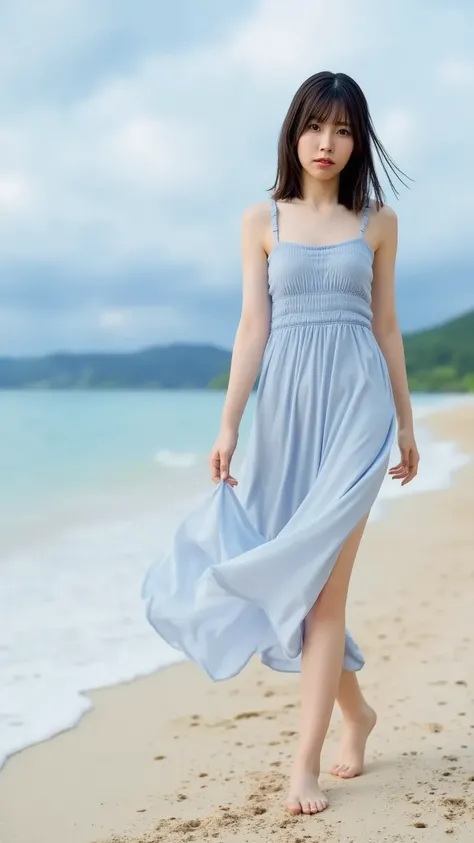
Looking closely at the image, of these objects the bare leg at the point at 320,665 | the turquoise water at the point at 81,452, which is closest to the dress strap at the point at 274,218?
the bare leg at the point at 320,665

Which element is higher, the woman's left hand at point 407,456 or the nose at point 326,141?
the nose at point 326,141

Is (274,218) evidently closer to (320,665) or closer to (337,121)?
(337,121)

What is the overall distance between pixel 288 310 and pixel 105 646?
2205 millimetres

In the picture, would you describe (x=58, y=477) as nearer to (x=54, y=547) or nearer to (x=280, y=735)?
(x=54, y=547)

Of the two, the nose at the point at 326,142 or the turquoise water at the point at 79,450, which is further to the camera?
the turquoise water at the point at 79,450

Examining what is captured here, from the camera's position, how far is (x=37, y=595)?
5289mm

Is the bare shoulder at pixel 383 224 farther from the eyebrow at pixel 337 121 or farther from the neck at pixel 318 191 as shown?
the eyebrow at pixel 337 121

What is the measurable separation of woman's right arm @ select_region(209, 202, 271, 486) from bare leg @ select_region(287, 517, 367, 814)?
0.39 metres

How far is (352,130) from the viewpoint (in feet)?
8.75

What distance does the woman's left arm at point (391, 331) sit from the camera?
277 centimetres

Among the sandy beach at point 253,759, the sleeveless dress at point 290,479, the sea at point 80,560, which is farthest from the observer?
the sea at point 80,560

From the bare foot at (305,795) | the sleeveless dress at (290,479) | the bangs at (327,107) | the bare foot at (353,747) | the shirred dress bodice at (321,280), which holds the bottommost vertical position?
the bare foot at (305,795)

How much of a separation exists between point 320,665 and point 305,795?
32 cm

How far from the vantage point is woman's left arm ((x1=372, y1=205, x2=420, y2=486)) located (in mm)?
2773
